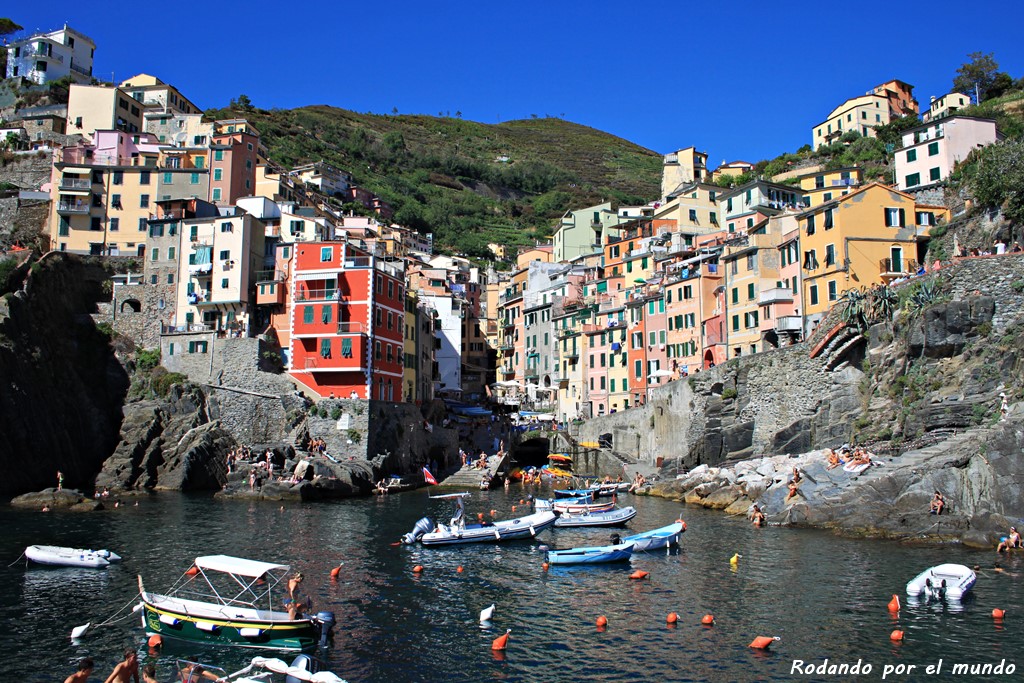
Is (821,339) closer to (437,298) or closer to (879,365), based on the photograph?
(879,365)

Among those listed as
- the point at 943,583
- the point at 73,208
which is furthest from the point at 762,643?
the point at 73,208

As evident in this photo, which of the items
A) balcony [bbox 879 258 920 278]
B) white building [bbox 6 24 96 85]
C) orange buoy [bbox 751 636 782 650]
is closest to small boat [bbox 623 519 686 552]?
orange buoy [bbox 751 636 782 650]

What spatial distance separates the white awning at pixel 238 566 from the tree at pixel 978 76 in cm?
11046

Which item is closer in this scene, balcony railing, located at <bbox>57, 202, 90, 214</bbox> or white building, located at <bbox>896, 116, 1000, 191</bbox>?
white building, located at <bbox>896, 116, 1000, 191</bbox>

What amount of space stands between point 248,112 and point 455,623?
562 feet

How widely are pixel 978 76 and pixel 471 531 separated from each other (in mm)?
102034

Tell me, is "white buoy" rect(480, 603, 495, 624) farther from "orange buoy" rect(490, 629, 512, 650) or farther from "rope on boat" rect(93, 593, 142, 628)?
"rope on boat" rect(93, 593, 142, 628)

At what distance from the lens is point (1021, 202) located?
51.2 meters

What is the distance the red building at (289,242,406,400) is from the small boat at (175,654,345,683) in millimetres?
41332

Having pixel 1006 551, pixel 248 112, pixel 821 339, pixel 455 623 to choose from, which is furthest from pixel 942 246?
pixel 248 112

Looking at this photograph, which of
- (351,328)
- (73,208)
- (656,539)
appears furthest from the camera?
(73,208)

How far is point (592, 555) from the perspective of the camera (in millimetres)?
34469

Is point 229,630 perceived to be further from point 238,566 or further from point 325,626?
point 325,626

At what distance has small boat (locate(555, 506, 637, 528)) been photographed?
44.1 meters
